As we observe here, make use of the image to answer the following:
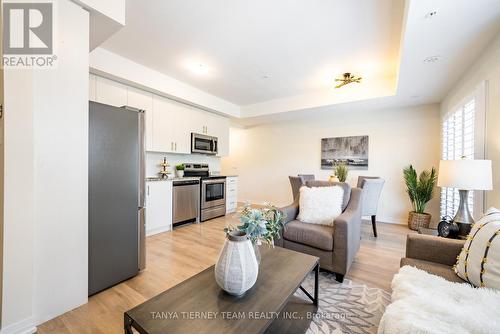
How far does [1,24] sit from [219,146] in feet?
12.3

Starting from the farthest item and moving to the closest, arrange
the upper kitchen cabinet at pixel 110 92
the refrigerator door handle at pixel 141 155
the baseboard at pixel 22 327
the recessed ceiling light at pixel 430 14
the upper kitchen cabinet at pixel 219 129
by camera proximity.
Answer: the upper kitchen cabinet at pixel 219 129 → the upper kitchen cabinet at pixel 110 92 → the refrigerator door handle at pixel 141 155 → the recessed ceiling light at pixel 430 14 → the baseboard at pixel 22 327

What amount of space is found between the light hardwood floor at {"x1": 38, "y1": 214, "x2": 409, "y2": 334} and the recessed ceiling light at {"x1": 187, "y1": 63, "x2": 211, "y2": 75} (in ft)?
8.66

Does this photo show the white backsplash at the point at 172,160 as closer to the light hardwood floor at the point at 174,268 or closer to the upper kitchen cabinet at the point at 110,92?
the upper kitchen cabinet at the point at 110,92

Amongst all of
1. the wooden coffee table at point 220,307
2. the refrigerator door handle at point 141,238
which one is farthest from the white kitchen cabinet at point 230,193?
the wooden coffee table at point 220,307

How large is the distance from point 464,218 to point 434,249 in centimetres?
64

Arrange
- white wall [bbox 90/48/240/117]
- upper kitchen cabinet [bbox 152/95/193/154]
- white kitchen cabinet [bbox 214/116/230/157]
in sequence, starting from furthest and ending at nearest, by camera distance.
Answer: white kitchen cabinet [bbox 214/116/230/157] < upper kitchen cabinet [bbox 152/95/193/154] < white wall [bbox 90/48/240/117]

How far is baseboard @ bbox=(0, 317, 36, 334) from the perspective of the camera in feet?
4.30

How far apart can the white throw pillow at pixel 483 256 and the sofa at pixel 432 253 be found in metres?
0.14

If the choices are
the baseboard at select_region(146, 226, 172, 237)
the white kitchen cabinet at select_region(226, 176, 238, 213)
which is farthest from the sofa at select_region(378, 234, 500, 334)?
the white kitchen cabinet at select_region(226, 176, 238, 213)

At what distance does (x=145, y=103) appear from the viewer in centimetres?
347

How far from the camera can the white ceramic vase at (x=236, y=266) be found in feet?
3.51

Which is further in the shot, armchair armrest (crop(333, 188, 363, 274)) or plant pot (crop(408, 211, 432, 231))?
plant pot (crop(408, 211, 432, 231))

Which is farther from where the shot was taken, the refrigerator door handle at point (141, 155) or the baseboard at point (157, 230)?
the baseboard at point (157, 230)

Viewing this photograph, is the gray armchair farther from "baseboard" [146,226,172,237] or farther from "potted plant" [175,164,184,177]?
"potted plant" [175,164,184,177]
